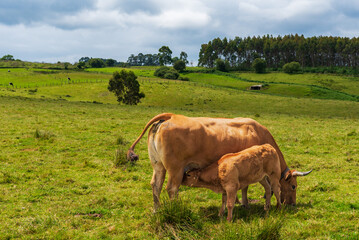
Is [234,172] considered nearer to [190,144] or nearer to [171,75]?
[190,144]

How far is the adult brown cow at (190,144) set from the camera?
7.06 m

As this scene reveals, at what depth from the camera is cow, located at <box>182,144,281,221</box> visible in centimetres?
690

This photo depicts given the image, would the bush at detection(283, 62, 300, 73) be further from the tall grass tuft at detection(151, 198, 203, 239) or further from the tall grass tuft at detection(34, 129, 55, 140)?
the tall grass tuft at detection(151, 198, 203, 239)

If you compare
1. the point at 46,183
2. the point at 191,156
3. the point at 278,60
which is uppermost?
the point at 278,60

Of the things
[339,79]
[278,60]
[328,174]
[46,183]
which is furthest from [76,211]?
[278,60]

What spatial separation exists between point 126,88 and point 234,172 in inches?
2116

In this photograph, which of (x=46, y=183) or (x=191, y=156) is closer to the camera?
(x=191, y=156)

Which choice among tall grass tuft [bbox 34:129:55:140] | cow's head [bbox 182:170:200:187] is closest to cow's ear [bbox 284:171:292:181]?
cow's head [bbox 182:170:200:187]

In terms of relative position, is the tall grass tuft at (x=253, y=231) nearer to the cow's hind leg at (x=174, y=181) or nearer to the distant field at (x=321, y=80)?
the cow's hind leg at (x=174, y=181)

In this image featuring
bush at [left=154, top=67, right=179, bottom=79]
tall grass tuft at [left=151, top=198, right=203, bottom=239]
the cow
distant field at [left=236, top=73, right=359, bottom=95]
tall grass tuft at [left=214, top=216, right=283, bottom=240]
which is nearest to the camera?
tall grass tuft at [left=214, top=216, right=283, bottom=240]

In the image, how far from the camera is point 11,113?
1066 inches

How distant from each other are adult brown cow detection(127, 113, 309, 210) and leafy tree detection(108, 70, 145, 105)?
50.0 metres

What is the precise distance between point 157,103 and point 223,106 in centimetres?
1437

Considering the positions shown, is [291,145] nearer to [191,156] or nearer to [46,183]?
[191,156]
